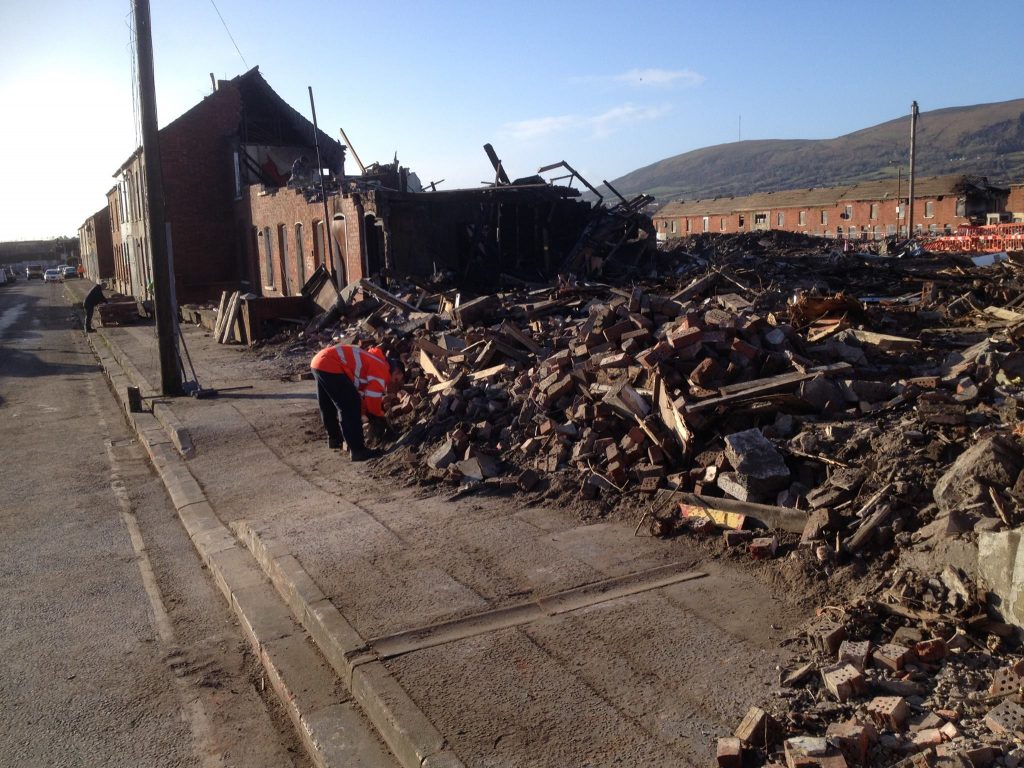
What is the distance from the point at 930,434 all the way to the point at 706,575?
1872 millimetres

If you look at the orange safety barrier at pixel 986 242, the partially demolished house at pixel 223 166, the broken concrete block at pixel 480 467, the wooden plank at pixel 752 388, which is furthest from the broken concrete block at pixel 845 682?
the partially demolished house at pixel 223 166

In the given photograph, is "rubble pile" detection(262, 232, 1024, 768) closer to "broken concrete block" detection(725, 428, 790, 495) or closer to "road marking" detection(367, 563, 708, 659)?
"broken concrete block" detection(725, 428, 790, 495)

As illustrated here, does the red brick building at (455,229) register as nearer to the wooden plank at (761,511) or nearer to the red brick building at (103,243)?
the wooden plank at (761,511)

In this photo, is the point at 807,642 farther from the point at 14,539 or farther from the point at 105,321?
the point at 105,321

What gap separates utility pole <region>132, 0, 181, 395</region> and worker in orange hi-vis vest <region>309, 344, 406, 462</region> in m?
5.44

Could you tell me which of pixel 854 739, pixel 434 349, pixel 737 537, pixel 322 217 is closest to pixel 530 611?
pixel 737 537

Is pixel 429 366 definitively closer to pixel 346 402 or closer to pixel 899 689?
pixel 346 402

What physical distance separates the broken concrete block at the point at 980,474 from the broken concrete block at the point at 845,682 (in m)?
1.46

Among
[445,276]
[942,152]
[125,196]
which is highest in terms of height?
[942,152]

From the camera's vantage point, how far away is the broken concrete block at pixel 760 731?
3.66 m

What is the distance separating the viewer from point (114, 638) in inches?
227

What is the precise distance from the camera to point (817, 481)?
6.15m

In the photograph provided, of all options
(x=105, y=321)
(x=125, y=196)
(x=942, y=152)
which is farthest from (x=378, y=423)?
(x=942, y=152)

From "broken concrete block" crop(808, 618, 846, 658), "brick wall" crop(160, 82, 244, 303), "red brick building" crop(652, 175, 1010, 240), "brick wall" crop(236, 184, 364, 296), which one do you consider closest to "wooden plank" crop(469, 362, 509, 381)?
"broken concrete block" crop(808, 618, 846, 658)
